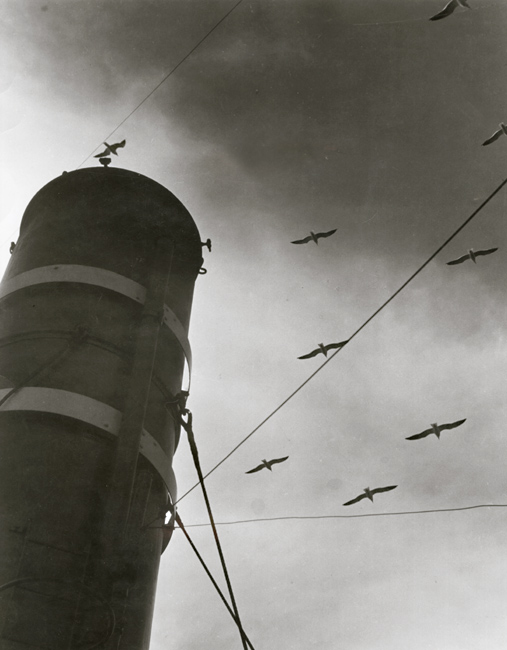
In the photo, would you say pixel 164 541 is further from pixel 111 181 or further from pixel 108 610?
pixel 111 181

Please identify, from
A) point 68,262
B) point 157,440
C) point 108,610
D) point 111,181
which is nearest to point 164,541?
point 157,440

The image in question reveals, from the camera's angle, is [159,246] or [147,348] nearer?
[147,348]

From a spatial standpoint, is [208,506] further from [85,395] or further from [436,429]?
Answer: [436,429]

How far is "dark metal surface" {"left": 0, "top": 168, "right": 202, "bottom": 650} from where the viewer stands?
5.73 meters

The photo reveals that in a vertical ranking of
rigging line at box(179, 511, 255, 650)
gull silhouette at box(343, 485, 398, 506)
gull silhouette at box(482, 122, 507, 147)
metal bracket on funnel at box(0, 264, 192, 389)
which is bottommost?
rigging line at box(179, 511, 255, 650)

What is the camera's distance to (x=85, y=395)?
6828 mm

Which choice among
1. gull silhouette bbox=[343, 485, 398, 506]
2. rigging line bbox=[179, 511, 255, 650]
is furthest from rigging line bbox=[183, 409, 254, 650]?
gull silhouette bbox=[343, 485, 398, 506]

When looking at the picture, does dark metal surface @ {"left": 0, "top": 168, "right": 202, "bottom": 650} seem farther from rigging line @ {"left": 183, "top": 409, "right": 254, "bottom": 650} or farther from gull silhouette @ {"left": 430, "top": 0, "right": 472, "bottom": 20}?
gull silhouette @ {"left": 430, "top": 0, "right": 472, "bottom": 20}

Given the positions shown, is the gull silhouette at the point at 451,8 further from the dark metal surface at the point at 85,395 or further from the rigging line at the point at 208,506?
the rigging line at the point at 208,506

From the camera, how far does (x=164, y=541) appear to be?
7531 millimetres

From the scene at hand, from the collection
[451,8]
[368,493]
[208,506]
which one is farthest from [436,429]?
[451,8]

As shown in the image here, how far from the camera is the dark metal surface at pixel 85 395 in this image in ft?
18.8

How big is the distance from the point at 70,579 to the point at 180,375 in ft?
9.95

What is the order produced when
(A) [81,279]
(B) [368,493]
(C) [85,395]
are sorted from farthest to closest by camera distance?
(B) [368,493] → (A) [81,279] → (C) [85,395]
